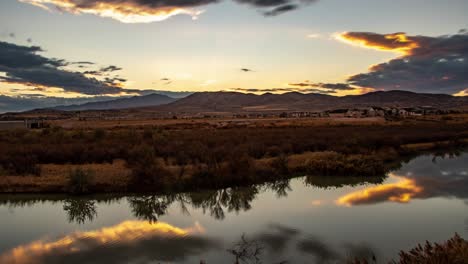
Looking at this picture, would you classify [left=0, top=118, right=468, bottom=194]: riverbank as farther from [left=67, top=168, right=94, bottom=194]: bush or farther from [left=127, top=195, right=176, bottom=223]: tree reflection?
[left=127, top=195, right=176, bottom=223]: tree reflection

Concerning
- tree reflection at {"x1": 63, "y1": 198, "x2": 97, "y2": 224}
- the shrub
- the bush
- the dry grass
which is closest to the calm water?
tree reflection at {"x1": 63, "y1": 198, "x2": 97, "y2": 224}

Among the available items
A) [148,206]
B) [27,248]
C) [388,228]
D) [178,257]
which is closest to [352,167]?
[388,228]

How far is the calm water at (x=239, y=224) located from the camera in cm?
1076

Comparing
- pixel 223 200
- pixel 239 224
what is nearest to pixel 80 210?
pixel 223 200

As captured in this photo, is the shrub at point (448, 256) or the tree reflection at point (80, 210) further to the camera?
the tree reflection at point (80, 210)

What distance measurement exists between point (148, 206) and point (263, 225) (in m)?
4.90

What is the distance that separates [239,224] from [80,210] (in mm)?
6202

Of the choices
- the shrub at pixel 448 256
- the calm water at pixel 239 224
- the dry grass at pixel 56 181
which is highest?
the shrub at pixel 448 256

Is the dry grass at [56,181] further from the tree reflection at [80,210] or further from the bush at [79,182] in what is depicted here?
the tree reflection at [80,210]

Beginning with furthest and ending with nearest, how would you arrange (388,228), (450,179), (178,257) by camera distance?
1. (450,179)
2. (388,228)
3. (178,257)

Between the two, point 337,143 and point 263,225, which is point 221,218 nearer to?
point 263,225

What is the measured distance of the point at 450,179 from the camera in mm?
21250

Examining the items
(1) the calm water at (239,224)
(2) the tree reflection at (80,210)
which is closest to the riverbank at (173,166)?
(1) the calm water at (239,224)

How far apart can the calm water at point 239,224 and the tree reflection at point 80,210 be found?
0.04 meters
